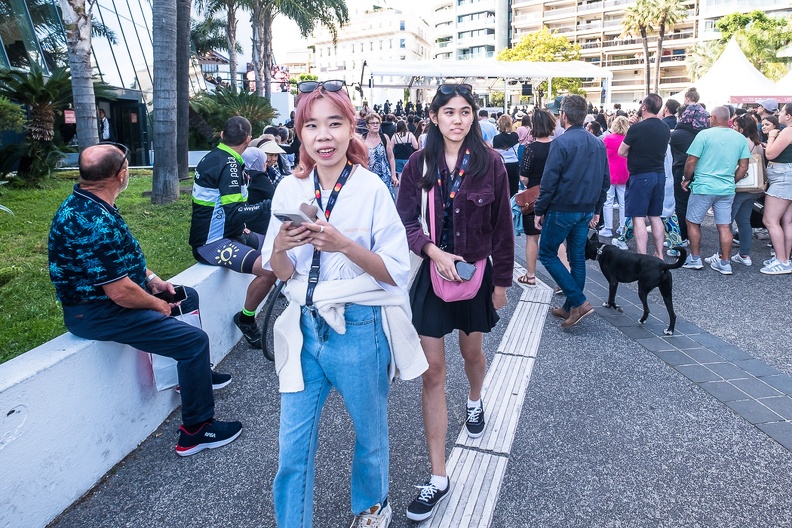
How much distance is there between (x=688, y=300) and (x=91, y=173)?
5889mm

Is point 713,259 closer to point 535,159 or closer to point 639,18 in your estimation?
point 535,159

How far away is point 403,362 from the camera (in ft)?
7.57

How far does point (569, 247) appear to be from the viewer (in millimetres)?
5547

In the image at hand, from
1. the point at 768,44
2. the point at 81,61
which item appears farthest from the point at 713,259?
the point at 768,44

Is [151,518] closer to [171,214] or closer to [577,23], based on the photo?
[171,214]

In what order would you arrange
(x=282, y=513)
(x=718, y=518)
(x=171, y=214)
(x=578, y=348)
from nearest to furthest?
(x=282, y=513) < (x=718, y=518) < (x=578, y=348) < (x=171, y=214)

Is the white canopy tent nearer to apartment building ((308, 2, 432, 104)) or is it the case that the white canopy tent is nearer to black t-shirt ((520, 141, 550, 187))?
black t-shirt ((520, 141, 550, 187))

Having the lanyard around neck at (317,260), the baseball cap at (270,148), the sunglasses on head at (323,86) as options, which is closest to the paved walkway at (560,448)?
the lanyard around neck at (317,260)

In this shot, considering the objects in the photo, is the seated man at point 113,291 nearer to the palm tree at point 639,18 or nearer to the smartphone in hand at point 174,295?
the smartphone in hand at point 174,295

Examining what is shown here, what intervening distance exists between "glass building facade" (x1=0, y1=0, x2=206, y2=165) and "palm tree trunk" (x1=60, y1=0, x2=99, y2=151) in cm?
640

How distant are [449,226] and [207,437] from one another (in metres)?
1.91

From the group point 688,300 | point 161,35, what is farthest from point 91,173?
point 161,35

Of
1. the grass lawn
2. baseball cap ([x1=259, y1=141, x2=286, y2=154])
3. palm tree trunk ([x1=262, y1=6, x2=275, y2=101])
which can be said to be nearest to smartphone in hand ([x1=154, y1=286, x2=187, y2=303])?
the grass lawn

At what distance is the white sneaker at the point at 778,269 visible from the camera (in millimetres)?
7191
